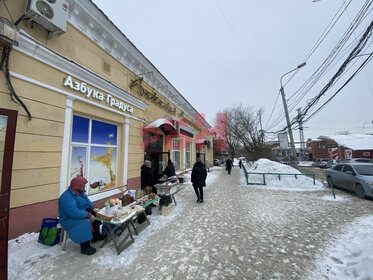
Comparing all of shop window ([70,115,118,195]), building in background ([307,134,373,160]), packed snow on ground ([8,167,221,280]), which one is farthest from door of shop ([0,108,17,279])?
building in background ([307,134,373,160])

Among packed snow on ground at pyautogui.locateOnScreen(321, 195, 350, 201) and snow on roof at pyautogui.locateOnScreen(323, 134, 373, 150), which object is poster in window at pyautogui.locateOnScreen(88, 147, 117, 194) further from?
snow on roof at pyautogui.locateOnScreen(323, 134, 373, 150)

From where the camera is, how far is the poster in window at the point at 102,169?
182 inches

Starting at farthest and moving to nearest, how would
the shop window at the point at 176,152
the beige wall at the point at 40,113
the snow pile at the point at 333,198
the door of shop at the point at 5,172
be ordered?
1. the shop window at the point at 176,152
2. the snow pile at the point at 333,198
3. the beige wall at the point at 40,113
4. the door of shop at the point at 5,172

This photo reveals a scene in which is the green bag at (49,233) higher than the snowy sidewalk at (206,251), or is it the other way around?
the green bag at (49,233)

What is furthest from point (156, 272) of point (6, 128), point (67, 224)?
point (6, 128)

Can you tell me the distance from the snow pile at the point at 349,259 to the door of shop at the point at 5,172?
4209 mm

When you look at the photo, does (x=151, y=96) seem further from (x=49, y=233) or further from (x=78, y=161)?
(x=49, y=233)

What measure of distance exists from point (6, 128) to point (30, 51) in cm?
211

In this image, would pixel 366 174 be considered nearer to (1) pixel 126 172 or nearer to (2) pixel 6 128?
(1) pixel 126 172

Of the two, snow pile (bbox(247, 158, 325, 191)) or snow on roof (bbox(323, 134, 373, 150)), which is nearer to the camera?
snow pile (bbox(247, 158, 325, 191))

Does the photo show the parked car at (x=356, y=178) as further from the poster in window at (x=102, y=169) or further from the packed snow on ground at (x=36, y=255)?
the poster in window at (x=102, y=169)

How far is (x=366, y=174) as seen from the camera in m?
6.39

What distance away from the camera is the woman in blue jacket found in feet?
8.05

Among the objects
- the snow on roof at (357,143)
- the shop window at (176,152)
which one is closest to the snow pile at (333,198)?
the shop window at (176,152)
